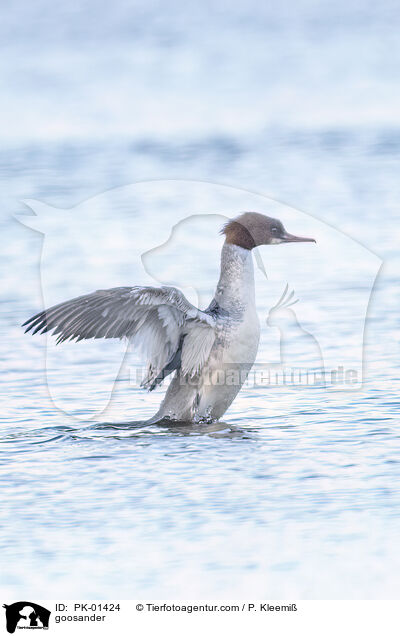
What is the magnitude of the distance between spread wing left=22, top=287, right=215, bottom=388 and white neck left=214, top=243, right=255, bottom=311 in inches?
9.7

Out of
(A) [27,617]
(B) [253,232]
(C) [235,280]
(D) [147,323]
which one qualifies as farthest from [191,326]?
(A) [27,617]

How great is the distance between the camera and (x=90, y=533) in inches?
277

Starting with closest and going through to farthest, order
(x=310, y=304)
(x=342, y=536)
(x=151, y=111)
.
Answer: (x=342, y=536) < (x=310, y=304) < (x=151, y=111)

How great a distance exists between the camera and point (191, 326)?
8.91 m

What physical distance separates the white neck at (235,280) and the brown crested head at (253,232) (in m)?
0.06

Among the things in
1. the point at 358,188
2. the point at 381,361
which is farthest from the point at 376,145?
the point at 381,361

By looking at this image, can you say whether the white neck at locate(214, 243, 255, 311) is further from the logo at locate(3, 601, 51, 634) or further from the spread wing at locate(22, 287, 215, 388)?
the logo at locate(3, 601, 51, 634)

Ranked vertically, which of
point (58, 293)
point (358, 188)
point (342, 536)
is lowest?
point (342, 536)

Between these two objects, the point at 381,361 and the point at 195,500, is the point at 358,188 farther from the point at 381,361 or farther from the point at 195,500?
the point at 195,500

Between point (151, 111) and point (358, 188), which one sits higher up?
point (151, 111)

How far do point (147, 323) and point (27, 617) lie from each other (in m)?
2.97

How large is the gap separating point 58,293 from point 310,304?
2374 mm

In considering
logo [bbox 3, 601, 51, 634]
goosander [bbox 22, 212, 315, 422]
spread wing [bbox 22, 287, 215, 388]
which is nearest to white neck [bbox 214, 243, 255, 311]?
goosander [bbox 22, 212, 315, 422]

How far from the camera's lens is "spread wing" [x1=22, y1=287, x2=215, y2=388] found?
8.52 meters
